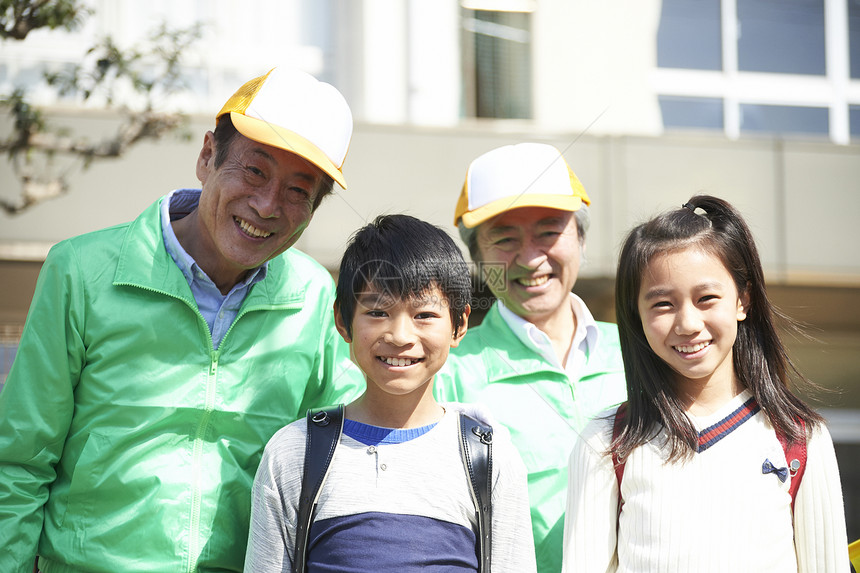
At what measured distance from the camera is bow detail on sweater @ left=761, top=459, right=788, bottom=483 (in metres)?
1.79

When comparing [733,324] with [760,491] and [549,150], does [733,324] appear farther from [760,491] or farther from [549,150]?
[549,150]

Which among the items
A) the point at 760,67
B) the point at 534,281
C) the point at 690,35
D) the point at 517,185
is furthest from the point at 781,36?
the point at 534,281

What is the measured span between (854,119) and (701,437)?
5.86 meters

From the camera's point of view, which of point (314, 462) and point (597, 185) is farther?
point (597, 185)

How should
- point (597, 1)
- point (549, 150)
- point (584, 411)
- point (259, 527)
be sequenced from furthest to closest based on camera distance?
point (597, 1) < point (549, 150) < point (584, 411) < point (259, 527)

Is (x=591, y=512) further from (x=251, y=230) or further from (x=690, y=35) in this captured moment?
(x=690, y=35)

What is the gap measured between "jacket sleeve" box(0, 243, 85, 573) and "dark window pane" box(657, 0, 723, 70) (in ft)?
17.9

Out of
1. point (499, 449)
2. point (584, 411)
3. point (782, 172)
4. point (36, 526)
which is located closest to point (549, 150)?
point (584, 411)

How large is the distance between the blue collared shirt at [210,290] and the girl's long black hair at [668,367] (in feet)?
2.82

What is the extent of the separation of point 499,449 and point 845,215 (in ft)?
16.6

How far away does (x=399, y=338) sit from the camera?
1.76 meters

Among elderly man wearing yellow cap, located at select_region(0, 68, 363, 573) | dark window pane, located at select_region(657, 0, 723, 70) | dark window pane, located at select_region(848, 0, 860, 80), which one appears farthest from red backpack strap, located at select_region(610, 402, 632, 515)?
dark window pane, located at select_region(848, 0, 860, 80)

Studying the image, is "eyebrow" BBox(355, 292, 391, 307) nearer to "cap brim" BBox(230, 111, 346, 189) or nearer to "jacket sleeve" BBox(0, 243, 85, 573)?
"cap brim" BBox(230, 111, 346, 189)

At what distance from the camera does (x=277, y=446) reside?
1776 millimetres
